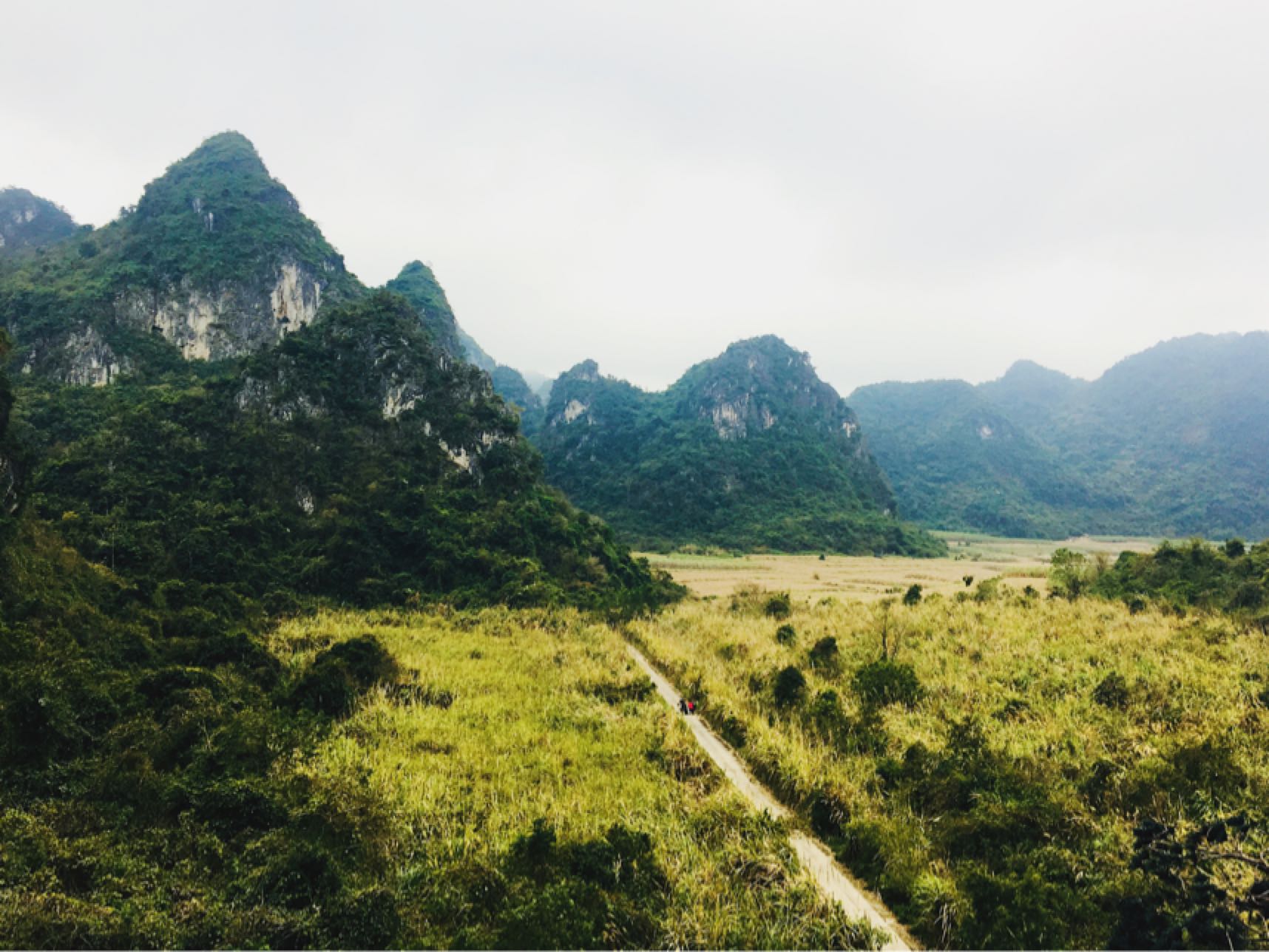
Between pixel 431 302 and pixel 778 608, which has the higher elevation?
pixel 431 302

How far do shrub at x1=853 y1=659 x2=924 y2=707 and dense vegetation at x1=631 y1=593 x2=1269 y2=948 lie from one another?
0.19 feet

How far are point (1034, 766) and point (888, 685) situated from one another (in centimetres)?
541

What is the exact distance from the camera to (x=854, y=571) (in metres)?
66.1

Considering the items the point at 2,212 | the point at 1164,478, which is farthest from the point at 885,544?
the point at 2,212

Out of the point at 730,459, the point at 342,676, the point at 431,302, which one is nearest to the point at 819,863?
the point at 342,676

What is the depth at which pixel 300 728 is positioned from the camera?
14.0m

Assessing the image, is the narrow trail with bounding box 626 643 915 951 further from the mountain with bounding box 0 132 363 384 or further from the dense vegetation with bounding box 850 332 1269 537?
the dense vegetation with bounding box 850 332 1269 537

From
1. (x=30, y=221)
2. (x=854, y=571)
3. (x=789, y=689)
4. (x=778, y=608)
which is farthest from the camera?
(x=30, y=221)

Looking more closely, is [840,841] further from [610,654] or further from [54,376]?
[54,376]

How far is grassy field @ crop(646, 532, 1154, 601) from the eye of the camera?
46625 millimetres

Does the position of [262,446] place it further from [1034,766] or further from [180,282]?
[180,282]

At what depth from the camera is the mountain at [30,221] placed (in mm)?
105312

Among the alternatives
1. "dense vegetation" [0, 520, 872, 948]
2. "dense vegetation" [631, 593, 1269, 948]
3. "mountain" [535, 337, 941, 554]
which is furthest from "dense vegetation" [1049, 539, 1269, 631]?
"mountain" [535, 337, 941, 554]

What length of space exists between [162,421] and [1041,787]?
159 ft
